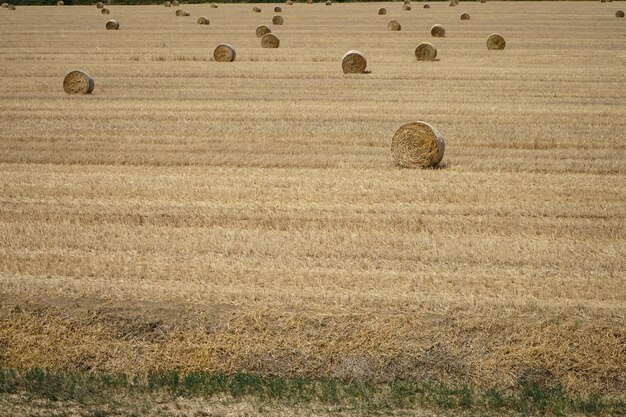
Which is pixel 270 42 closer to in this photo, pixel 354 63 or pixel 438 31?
pixel 438 31

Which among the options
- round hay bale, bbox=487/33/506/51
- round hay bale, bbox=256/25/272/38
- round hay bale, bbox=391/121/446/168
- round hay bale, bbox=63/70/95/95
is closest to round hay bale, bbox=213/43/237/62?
round hay bale, bbox=63/70/95/95

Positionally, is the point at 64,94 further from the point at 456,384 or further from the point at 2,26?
the point at 2,26

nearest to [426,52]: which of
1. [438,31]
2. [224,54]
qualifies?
[224,54]

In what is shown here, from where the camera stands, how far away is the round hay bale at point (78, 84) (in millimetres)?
23062

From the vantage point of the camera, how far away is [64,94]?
2328cm

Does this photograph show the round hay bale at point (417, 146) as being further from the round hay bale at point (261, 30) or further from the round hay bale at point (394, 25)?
the round hay bale at point (394, 25)

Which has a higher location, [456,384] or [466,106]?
[466,106]

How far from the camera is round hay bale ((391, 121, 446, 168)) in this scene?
1519 centimetres

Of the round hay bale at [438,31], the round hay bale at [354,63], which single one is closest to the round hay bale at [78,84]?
the round hay bale at [354,63]

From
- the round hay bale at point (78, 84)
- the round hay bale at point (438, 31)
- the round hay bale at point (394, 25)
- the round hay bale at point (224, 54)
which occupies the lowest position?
the round hay bale at point (78, 84)

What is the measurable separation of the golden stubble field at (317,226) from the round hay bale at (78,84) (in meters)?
0.50

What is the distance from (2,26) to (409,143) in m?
35.5

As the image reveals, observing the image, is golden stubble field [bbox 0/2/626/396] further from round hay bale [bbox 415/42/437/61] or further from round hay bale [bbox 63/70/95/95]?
round hay bale [bbox 415/42/437/61]

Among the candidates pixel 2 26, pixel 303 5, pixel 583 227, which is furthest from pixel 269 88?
pixel 303 5
